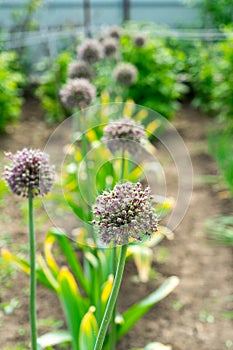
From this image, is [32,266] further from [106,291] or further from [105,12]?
[105,12]

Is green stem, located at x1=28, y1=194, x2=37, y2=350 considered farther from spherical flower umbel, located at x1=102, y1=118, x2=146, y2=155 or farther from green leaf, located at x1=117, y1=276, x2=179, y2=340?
green leaf, located at x1=117, y1=276, x2=179, y2=340

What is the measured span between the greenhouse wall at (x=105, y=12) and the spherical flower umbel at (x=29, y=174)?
664cm

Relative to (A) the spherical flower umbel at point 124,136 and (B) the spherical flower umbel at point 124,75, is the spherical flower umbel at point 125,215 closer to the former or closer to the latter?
(A) the spherical flower umbel at point 124,136

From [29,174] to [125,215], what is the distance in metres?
0.52

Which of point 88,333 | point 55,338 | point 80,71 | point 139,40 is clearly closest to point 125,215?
point 88,333

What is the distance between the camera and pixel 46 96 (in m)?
6.19

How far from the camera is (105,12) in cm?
826

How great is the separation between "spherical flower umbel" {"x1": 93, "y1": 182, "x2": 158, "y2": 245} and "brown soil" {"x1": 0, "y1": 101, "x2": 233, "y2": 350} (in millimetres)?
1547

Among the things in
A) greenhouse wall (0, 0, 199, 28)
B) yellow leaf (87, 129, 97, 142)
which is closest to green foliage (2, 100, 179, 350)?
yellow leaf (87, 129, 97, 142)

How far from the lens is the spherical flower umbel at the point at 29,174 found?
157cm

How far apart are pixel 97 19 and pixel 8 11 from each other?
136cm

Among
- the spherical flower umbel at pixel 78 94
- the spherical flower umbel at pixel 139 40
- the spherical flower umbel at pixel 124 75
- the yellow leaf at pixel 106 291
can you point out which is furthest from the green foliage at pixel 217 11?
the yellow leaf at pixel 106 291

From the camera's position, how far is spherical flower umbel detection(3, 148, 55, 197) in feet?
5.16

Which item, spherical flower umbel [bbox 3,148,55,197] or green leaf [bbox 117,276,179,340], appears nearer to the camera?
spherical flower umbel [bbox 3,148,55,197]
